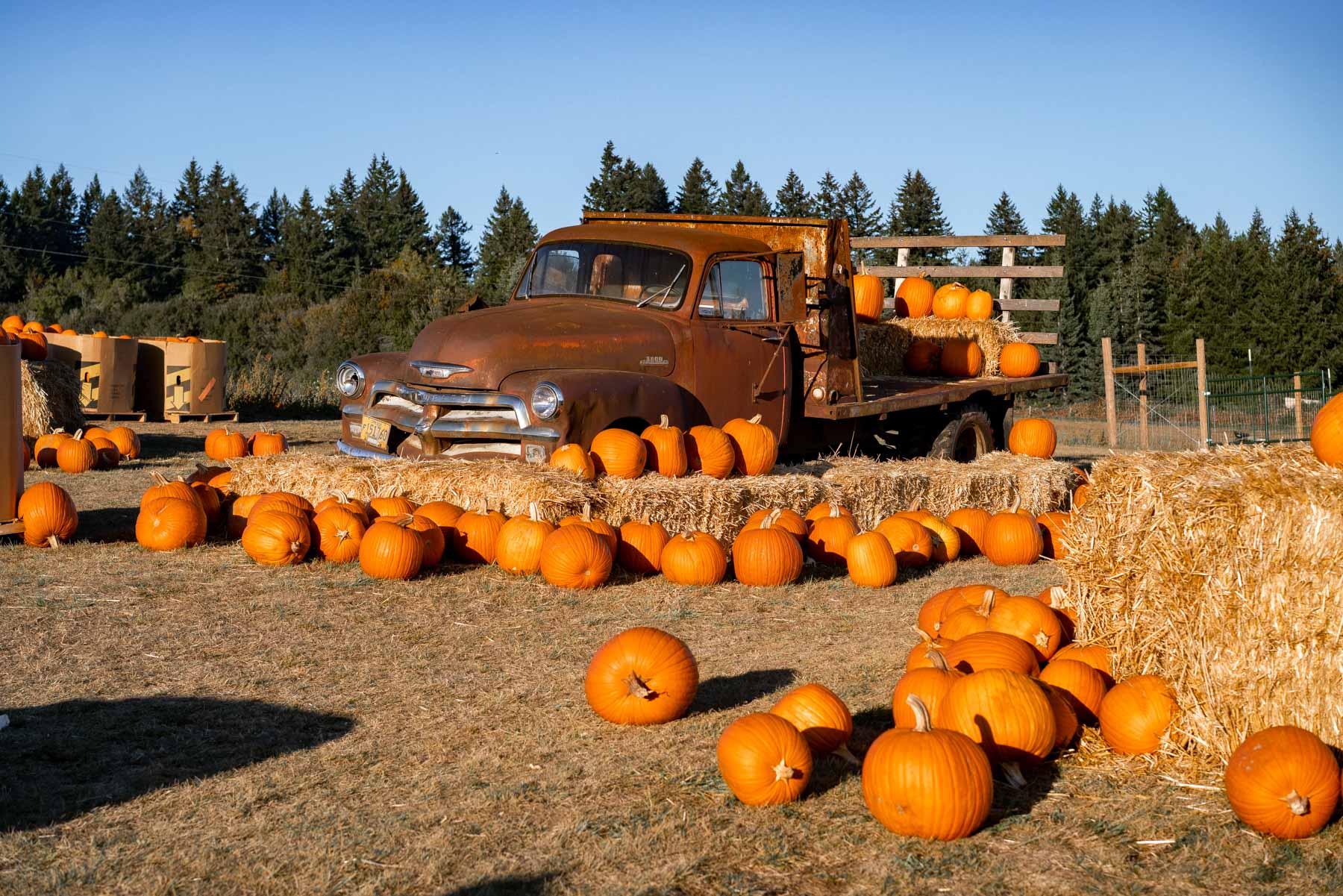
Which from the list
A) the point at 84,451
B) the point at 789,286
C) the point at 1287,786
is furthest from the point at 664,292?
the point at 84,451

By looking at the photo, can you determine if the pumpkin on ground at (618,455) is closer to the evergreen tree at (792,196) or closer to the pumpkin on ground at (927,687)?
the pumpkin on ground at (927,687)

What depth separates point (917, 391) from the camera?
393 inches

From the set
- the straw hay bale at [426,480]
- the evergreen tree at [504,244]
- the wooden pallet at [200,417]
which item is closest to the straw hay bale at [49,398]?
the wooden pallet at [200,417]

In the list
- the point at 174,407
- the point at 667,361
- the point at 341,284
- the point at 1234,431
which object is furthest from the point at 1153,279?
the point at 667,361

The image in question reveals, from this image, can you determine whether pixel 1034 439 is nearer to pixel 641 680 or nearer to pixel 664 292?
pixel 664 292

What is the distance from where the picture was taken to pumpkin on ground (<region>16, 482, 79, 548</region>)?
7152 millimetres

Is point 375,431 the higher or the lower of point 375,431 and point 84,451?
the higher

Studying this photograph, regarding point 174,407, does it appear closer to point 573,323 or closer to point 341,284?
point 573,323

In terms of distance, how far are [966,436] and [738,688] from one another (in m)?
6.72

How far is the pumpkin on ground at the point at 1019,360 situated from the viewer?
37.3 ft

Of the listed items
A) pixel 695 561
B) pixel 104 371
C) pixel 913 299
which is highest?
pixel 913 299

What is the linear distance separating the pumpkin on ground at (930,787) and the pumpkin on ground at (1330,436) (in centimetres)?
146

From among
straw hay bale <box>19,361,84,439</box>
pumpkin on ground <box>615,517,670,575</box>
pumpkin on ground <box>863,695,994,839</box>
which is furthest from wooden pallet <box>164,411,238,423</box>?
pumpkin on ground <box>863,695,994,839</box>

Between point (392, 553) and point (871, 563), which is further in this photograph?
point (871, 563)
